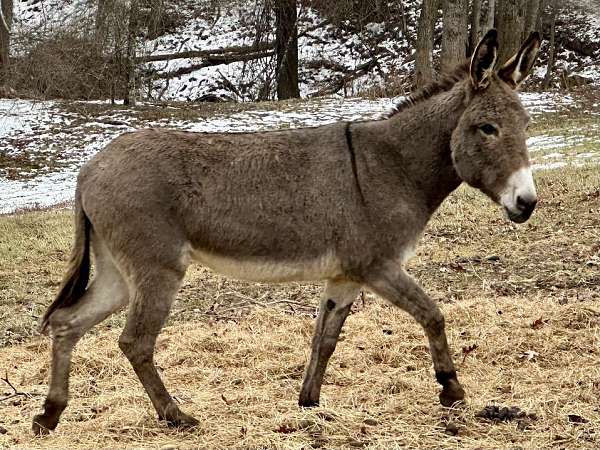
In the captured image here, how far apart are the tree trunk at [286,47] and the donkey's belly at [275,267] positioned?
557 inches

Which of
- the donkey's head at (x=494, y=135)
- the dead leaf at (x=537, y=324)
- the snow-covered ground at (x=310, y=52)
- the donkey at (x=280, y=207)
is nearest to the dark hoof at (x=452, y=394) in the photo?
the donkey at (x=280, y=207)

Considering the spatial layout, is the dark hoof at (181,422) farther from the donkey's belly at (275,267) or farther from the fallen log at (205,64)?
the fallen log at (205,64)

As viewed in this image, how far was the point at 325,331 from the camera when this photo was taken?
4727 mm

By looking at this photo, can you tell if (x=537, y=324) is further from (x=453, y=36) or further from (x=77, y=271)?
(x=453, y=36)

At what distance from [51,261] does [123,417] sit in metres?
5.14

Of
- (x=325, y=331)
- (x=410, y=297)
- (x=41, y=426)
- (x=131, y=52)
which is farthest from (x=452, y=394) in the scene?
(x=131, y=52)

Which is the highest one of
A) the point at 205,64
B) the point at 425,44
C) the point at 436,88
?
the point at 436,88

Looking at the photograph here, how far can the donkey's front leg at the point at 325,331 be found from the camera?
4.66 m

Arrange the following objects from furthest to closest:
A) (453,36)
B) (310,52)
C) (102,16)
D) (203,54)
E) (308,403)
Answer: (310,52) < (203,54) < (102,16) < (453,36) < (308,403)

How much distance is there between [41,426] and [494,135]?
2.94 metres

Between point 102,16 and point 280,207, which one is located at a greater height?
point 102,16

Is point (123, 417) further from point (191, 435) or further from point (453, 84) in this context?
point (453, 84)

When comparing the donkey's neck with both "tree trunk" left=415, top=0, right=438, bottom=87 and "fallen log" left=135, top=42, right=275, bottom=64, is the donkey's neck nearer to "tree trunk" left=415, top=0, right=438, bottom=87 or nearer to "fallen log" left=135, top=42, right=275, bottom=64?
"tree trunk" left=415, top=0, right=438, bottom=87

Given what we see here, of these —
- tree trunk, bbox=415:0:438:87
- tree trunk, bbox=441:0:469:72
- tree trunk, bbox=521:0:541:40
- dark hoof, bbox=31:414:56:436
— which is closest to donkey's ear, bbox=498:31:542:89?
dark hoof, bbox=31:414:56:436
